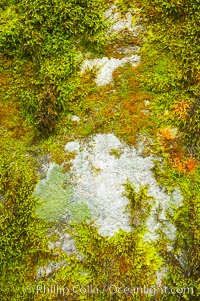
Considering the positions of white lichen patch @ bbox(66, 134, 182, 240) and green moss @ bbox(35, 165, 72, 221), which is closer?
white lichen patch @ bbox(66, 134, 182, 240)

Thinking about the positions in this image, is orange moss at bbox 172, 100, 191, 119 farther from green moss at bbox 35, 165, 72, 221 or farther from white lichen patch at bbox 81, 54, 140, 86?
green moss at bbox 35, 165, 72, 221

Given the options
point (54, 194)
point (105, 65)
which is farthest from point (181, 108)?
point (54, 194)

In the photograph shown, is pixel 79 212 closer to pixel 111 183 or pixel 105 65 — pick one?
pixel 111 183

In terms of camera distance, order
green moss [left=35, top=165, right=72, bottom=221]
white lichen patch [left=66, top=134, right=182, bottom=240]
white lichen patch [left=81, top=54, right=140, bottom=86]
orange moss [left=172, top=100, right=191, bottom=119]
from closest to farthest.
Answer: white lichen patch [left=66, top=134, right=182, bottom=240] < green moss [left=35, top=165, right=72, bottom=221] < orange moss [left=172, top=100, right=191, bottom=119] < white lichen patch [left=81, top=54, right=140, bottom=86]

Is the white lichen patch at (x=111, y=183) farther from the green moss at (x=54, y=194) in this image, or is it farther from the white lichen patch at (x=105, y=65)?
the white lichen patch at (x=105, y=65)

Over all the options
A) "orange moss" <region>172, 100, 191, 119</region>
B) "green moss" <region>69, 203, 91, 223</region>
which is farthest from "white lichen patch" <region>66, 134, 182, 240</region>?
"orange moss" <region>172, 100, 191, 119</region>

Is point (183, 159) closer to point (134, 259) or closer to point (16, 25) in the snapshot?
point (134, 259)

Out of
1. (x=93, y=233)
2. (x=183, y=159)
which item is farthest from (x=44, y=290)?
(x=183, y=159)
